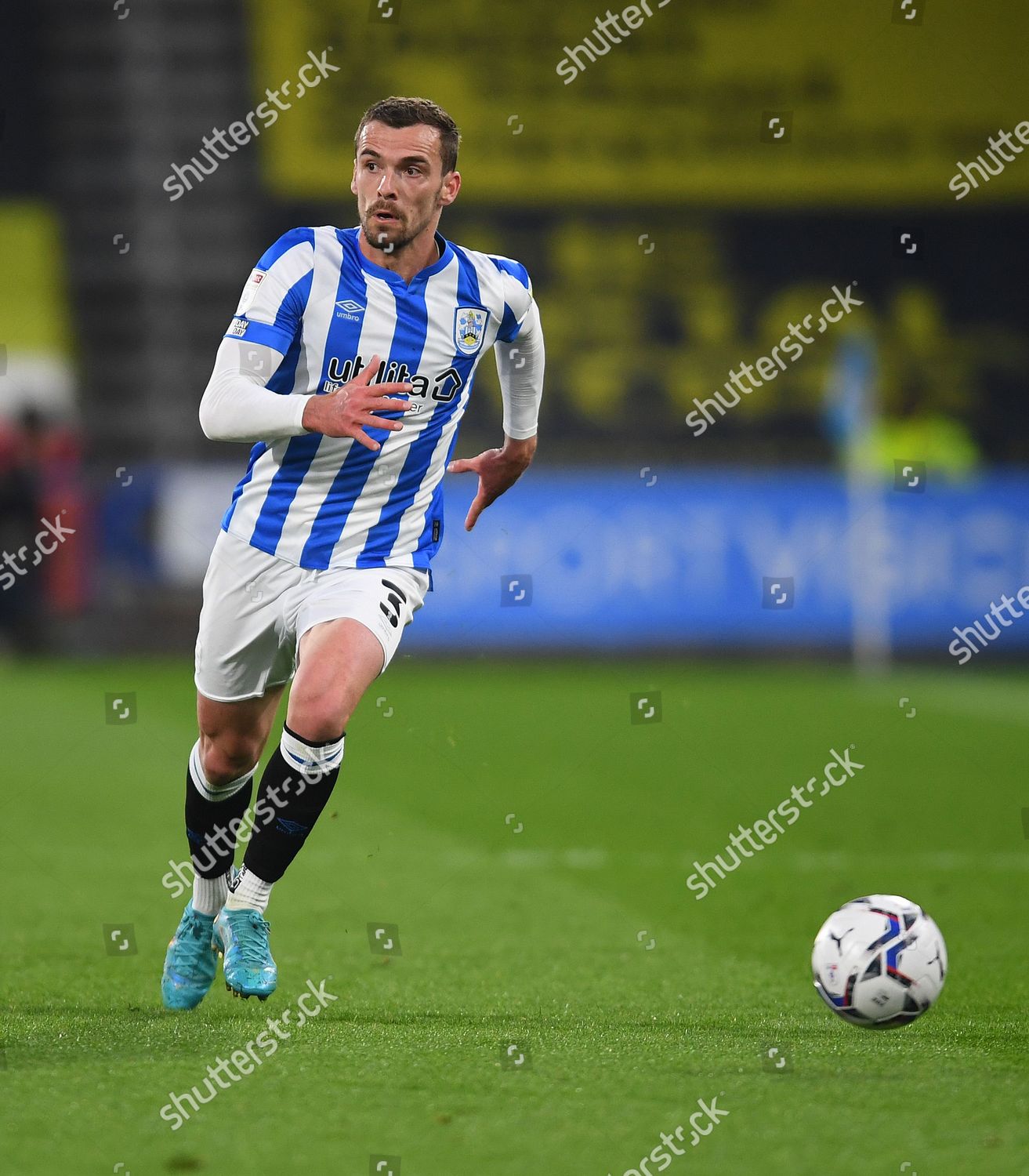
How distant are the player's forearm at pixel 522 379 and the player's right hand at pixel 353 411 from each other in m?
0.96

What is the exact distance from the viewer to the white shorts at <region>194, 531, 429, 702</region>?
186 inches

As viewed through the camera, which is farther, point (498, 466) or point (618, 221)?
point (618, 221)

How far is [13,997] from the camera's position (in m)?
4.74

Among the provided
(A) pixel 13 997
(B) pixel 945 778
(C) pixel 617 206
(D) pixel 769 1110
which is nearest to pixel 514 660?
(C) pixel 617 206

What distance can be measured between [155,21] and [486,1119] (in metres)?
16.6

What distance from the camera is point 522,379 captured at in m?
5.35

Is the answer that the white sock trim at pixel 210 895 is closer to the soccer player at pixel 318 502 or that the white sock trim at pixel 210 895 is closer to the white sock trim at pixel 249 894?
the soccer player at pixel 318 502

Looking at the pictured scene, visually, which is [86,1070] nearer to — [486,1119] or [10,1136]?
[10,1136]

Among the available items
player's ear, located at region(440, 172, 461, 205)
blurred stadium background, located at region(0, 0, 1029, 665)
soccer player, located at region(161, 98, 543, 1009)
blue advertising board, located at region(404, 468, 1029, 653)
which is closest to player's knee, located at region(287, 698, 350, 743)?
soccer player, located at region(161, 98, 543, 1009)

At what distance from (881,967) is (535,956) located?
4.74 feet

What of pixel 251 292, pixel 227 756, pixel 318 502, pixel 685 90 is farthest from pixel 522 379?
pixel 685 90

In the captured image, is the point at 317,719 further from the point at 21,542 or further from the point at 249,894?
the point at 21,542

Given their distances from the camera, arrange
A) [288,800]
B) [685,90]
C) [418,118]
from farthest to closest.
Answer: [685,90] → [418,118] → [288,800]

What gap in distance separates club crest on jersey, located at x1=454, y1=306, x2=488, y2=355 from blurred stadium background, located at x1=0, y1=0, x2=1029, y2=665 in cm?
1116
